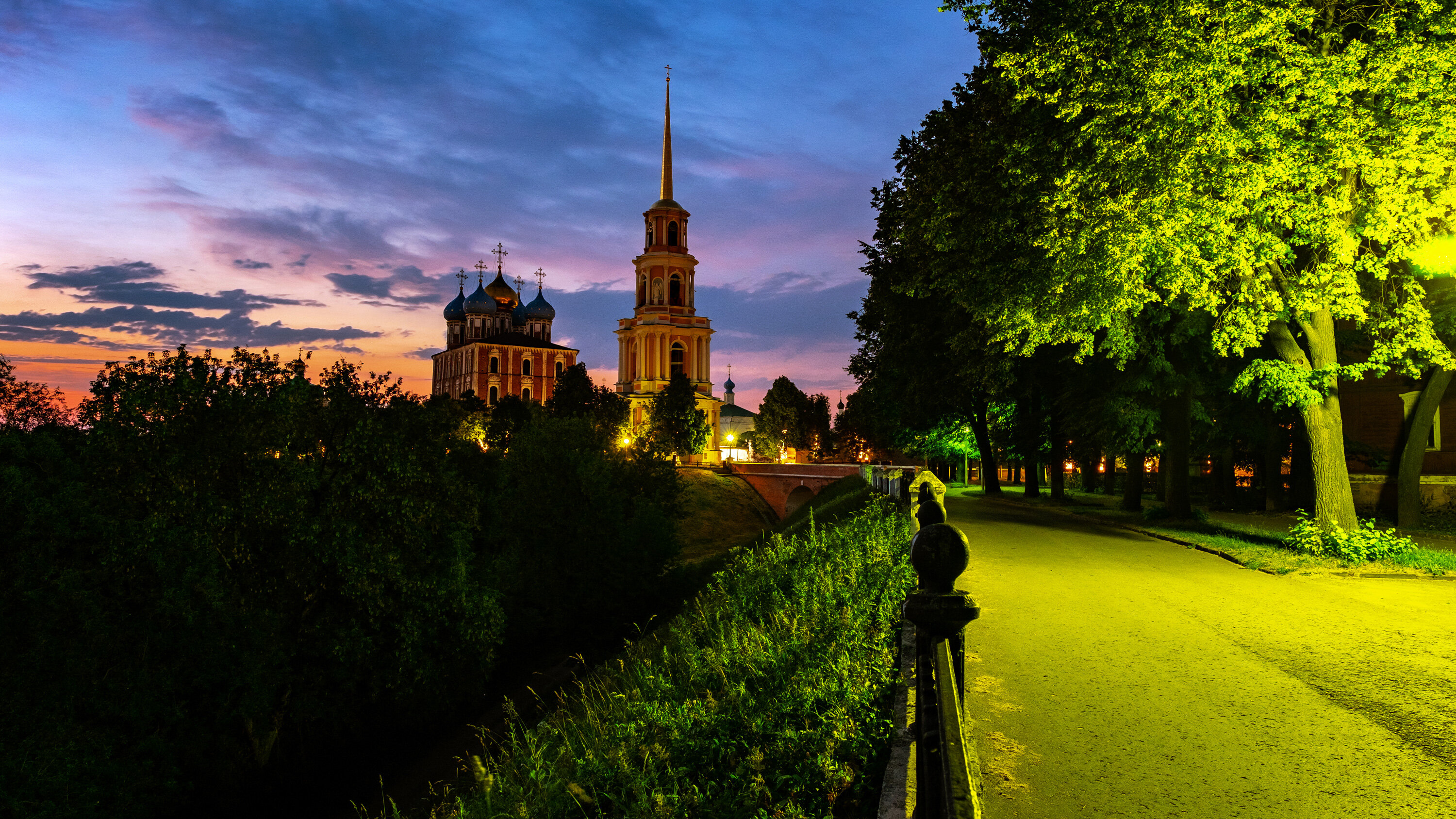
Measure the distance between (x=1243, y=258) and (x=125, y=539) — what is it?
23196mm

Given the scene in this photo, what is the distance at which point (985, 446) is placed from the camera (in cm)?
3781

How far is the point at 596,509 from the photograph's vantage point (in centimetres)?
3444

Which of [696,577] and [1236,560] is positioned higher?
[1236,560]

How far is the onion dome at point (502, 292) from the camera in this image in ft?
436

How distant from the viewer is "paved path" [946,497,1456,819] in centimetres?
487

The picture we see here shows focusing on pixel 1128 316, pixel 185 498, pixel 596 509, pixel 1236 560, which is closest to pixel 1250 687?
pixel 1236 560

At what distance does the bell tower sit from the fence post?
91047 mm

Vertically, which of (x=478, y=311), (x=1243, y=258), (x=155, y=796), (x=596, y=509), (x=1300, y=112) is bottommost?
(x=155, y=796)

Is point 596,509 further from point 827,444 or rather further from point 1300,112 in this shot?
point 827,444

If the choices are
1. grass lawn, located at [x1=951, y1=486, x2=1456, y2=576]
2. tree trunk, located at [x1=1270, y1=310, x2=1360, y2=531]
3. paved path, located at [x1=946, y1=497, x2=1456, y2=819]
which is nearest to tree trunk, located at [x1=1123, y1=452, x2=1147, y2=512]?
grass lawn, located at [x1=951, y1=486, x2=1456, y2=576]

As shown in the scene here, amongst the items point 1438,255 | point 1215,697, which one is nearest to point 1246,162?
point 1438,255

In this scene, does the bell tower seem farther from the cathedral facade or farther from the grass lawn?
the grass lawn

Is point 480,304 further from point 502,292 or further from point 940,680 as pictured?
point 940,680

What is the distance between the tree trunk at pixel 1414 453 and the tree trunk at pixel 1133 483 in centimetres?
797
